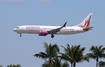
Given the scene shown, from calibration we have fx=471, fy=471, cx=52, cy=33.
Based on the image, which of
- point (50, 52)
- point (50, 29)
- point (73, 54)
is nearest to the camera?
point (73, 54)

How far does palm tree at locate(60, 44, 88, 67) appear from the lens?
76.5m

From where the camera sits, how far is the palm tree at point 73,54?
251 ft

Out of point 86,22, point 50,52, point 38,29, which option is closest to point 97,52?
point 50,52

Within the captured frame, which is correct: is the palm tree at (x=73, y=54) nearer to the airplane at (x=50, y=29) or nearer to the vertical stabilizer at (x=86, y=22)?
the airplane at (x=50, y=29)

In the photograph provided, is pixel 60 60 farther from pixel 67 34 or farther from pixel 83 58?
pixel 67 34

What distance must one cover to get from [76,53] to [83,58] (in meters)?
1.41

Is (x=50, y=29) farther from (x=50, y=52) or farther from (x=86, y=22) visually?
(x=50, y=52)

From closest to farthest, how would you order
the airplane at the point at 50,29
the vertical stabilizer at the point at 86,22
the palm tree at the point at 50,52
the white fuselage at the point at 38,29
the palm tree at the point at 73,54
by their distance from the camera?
the palm tree at the point at 73,54 < the palm tree at the point at 50,52 < the white fuselage at the point at 38,29 < the airplane at the point at 50,29 < the vertical stabilizer at the point at 86,22

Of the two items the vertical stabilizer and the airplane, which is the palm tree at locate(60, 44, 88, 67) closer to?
the airplane

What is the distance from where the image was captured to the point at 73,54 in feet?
253

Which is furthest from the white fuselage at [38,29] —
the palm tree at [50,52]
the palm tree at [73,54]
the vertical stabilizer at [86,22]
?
the palm tree at [73,54]

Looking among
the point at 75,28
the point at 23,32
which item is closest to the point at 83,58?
the point at 23,32

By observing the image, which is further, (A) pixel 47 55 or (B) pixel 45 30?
→ (B) pixel 45 30

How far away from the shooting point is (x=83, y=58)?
77312 millimetres
